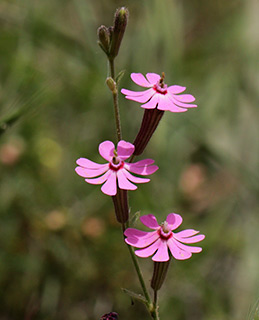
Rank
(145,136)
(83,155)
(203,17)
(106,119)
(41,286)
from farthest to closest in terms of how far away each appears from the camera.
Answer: (203,17) → (106,119) → (83,155) → (41,286) → (145,136)

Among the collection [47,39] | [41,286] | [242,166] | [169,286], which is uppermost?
[47,39]

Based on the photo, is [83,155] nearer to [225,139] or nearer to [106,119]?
[106,119]

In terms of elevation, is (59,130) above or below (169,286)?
above

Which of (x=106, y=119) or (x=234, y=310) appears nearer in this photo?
(x=234, y=310)

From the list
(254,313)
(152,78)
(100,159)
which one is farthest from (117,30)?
(100,159)

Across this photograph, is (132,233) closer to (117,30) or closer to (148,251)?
(148,251)

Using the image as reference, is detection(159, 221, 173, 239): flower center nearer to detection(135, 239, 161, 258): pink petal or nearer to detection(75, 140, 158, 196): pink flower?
detection(135, 239, 161, 258): pink petal

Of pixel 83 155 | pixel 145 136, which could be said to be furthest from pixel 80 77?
pixel 145 136
